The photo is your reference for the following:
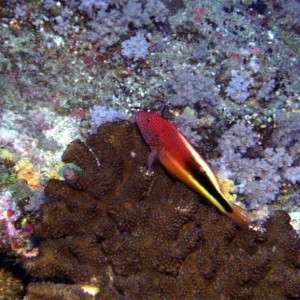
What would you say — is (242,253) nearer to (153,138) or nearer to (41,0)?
(153,138)

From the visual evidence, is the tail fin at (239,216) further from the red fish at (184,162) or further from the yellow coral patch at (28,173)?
the yellow coral patch at (28,173)

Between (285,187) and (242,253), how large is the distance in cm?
162

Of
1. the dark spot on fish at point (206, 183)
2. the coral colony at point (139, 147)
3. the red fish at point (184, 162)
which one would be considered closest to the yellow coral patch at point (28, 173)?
the coral colony at point (139, 147)

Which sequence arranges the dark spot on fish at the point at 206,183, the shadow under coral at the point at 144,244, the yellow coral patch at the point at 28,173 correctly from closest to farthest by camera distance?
1. the shadow under coral at the point at 144,244
2. the dark spot on fish at the point at 206,183
3. the yellow coral patch at the point at 28,173

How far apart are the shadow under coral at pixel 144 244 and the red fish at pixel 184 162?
0.09 m

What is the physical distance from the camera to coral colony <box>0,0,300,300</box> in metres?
2.88

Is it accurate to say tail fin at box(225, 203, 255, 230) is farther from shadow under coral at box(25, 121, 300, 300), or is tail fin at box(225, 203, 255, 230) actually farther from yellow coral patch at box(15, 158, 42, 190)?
yellow coral patch at box(15, 158, 42, 190)

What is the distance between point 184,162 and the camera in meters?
3.19

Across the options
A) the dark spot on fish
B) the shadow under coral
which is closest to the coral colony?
the shadow under coral

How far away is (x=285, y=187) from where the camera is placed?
429 centimetres

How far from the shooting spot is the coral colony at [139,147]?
2.88 m

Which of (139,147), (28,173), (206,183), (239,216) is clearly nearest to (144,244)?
(206,183)

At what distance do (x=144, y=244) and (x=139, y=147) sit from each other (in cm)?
102

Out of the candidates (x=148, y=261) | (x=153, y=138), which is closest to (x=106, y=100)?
(x=153, y=138)
